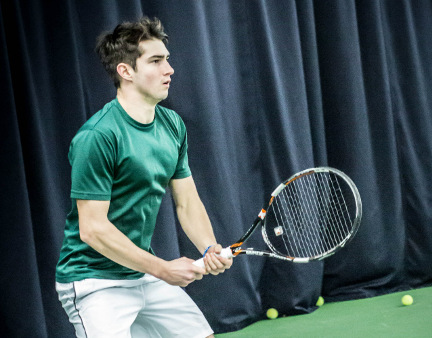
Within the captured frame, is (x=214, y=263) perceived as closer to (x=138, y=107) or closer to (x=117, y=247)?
(x=117, y=247)

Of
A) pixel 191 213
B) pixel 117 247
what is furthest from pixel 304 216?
pixel 117 247

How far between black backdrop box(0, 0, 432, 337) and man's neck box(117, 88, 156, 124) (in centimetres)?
88

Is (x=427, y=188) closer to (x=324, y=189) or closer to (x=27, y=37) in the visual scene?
(x=324, y=189)

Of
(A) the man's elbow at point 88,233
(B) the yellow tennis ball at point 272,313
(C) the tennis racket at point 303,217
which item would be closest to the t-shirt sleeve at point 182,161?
(A) the man's elbow at point 88,233

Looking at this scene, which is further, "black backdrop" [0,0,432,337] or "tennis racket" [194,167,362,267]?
"tennis racket" [194,167,362,267]

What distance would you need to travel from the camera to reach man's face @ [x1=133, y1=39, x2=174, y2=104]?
2.66m

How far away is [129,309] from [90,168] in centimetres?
58

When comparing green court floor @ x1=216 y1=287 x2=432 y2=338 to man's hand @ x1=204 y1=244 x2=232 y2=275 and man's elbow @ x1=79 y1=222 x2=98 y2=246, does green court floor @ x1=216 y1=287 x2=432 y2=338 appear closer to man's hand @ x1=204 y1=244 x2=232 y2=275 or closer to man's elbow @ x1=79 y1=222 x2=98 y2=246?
man's hand @ x1=204 y1=244 x2=232 y2=275

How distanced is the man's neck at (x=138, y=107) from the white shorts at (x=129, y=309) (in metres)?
0.65

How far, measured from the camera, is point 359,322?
4.05m

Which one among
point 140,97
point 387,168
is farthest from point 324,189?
point 140,97

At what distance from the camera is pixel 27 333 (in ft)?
10.9

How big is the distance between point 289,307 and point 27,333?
1762 millimetres

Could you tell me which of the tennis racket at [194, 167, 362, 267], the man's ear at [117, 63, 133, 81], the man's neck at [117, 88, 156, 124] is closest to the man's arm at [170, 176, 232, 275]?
the man's neck at [117, 88, 156, 124]
